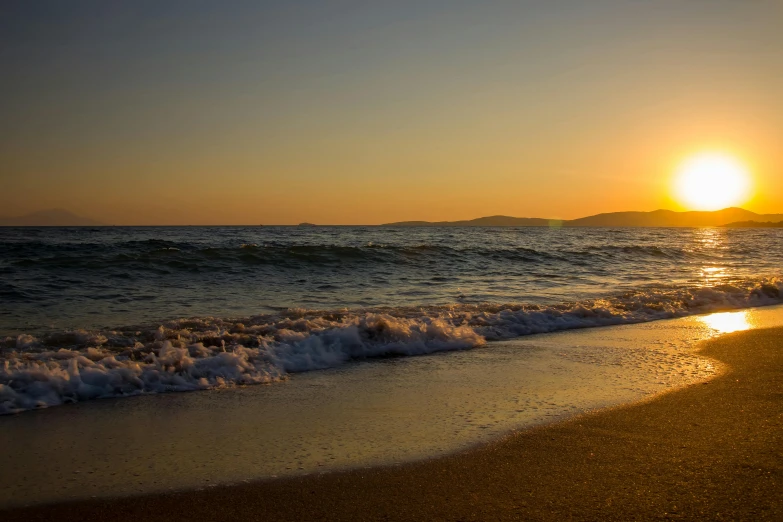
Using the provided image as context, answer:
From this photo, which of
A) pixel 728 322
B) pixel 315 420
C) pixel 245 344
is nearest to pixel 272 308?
pixel 245 344

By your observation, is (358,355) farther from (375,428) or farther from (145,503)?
(145,503)

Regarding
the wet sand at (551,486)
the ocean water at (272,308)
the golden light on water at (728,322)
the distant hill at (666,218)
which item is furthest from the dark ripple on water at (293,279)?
the distant hill at (666,218)

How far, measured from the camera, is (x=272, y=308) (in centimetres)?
1084

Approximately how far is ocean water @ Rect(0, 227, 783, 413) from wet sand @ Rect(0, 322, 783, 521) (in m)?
2.68

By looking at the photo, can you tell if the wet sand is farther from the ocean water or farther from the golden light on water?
the golden light on water

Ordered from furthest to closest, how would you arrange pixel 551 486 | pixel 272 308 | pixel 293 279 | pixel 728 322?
pixel 293 279
pixel 272 308
pixel 728 322
pixel 551 486

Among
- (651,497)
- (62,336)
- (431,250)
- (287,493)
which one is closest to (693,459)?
(651,497)

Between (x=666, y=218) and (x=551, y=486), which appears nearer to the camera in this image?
(x=551, y=486)

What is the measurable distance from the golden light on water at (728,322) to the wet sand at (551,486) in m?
5.64

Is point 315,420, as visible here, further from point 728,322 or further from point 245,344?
point 728,322

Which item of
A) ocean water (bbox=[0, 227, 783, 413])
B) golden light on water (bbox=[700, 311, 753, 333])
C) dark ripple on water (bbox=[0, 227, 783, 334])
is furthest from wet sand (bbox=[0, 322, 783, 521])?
dark ripple on water (bbox=[0, 227, 783, 334])

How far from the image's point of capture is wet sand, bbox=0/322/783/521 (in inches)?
119

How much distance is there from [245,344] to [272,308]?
347cm

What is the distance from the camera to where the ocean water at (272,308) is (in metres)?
6.02
